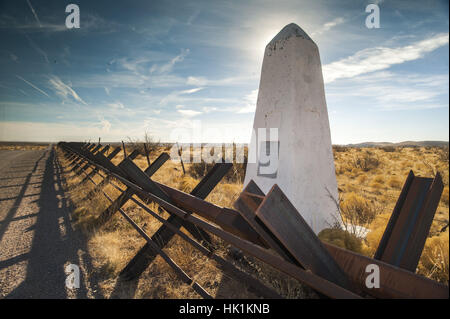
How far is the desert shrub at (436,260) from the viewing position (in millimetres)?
2574

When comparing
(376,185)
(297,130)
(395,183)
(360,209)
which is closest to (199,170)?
(360,209)

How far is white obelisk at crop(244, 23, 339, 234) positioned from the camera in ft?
10.2

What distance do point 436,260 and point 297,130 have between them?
7.22 ft

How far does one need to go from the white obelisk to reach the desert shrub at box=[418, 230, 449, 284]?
3.61ft

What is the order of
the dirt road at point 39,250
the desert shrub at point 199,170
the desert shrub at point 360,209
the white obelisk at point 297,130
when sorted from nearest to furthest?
the dirt road at point 39,250, the white obelisk at point 297,130, the desert shrub at point 360,209, the desert shrub at point 199,170

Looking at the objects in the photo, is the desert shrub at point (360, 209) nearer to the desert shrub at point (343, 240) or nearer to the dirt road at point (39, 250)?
the desert shrub at point (343, 240)

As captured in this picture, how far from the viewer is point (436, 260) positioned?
263cm

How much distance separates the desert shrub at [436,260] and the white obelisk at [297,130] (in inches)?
43.4

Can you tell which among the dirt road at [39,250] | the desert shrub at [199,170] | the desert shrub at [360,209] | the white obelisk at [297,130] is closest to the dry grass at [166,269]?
the dirt road at [39,250]

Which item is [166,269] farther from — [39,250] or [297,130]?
[297,130]

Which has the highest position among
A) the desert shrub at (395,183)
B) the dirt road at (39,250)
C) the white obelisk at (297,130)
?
the white obelisk at (297,130)
